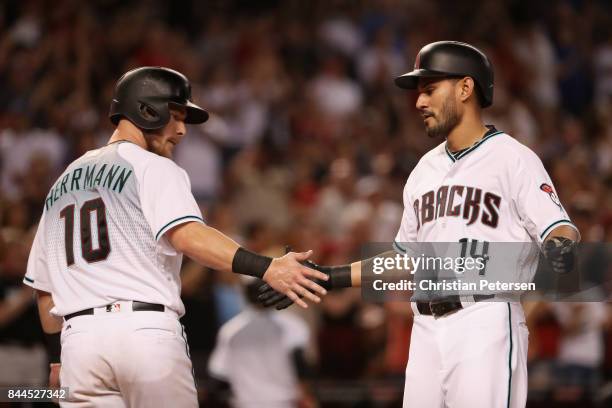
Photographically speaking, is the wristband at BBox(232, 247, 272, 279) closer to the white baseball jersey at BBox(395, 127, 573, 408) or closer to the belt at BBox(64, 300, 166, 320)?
the belt at BBox(64, 300, 166, 320)

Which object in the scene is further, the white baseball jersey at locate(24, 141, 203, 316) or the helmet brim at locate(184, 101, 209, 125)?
the helmet brim at locate(184, 101, 209, 125)

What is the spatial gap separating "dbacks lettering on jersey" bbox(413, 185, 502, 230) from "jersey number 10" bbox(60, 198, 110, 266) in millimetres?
1579

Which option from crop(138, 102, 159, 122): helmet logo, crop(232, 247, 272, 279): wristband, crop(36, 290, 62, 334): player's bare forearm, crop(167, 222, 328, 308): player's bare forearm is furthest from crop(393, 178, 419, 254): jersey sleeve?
crop(36, 290, 62, 334): player's bare forearm

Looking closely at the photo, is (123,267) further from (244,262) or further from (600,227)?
(600,227)

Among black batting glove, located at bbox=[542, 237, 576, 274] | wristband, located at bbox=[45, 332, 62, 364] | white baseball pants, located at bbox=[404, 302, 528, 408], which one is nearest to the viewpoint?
black batting glove, located at bbox=[542, 237, 576, 274]

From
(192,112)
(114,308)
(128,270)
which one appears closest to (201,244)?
(128,270)

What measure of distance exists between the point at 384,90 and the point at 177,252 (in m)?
7.60

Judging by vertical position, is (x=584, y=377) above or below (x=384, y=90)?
below

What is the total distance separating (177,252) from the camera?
5027mm

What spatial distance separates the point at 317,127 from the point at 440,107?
6.53 m

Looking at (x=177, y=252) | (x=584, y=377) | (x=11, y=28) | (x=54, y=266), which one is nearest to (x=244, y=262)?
(x=177, y=252)

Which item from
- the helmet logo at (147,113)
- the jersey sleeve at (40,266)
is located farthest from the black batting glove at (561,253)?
the jersey sleeve at (40,266)

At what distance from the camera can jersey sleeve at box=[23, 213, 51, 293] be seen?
5.23 meters

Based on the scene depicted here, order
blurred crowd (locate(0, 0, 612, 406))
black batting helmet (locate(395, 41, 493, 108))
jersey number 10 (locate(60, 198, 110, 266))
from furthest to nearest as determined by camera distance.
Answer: blurred crowd (locate(0, 0, 612, 406)) < black batting helmet (locate(395, 41, 493, 108)) < jersey number 10 (locate(60, 198, 110, 266))
